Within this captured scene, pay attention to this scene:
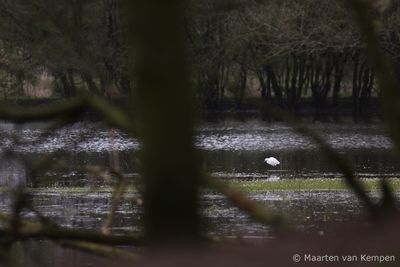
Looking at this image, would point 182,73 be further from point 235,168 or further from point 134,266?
point 235,168

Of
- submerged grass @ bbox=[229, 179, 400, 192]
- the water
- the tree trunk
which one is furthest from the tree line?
the tree trunk

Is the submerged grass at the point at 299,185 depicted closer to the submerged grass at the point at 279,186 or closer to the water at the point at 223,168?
the submerged grass at the point at 279,186

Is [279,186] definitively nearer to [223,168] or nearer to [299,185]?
[299,185]

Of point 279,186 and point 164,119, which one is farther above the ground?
point 164,119

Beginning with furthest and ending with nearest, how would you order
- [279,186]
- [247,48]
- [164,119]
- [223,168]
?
[247,48], [223,168], [279,186], [164,119]

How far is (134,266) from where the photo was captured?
2.34m

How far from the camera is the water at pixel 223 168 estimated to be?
7918mm

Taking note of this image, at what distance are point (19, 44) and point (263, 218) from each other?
44785 mm

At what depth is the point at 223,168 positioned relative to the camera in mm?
29031

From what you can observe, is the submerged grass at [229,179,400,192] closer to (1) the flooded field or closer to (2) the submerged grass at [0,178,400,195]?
(2) the submerged grass at [0,178,400,195]

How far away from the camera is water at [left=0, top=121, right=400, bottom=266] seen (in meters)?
7.92

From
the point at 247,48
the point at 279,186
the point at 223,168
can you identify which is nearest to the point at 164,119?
the point at 279,186

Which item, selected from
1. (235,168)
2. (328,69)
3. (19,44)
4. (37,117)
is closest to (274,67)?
(328,69)


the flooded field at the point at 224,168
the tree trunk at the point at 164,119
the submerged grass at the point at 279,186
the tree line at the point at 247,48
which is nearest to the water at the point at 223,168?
the flooded field at the point at 224,168
